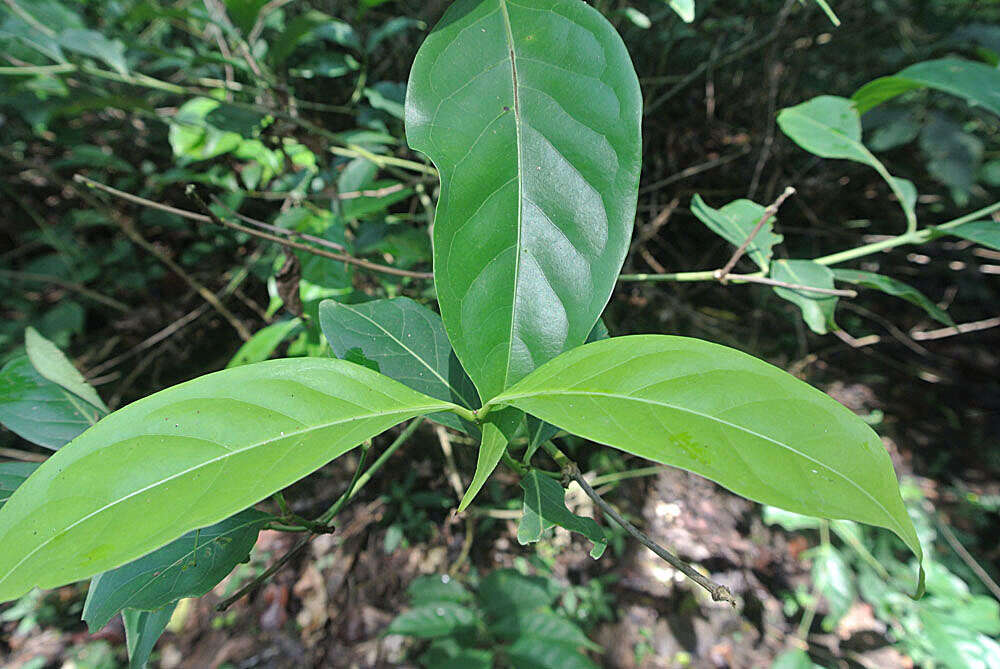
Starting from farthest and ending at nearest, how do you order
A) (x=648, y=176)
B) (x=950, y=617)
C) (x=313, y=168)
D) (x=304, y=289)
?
(x=648, y=176) < (x=950, y=617) < (x=313, y=168) < (x=304, y=289)

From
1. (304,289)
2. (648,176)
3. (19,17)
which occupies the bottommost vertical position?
(648,176)

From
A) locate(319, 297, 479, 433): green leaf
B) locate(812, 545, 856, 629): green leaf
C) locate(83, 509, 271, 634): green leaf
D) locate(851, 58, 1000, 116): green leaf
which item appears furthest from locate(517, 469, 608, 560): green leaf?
locate(812, 545, 856, 629): green leaf

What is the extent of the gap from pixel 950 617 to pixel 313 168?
2123mm

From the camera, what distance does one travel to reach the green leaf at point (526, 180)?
0.42 metres

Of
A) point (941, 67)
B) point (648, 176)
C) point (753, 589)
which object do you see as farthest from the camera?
point (753, 589)

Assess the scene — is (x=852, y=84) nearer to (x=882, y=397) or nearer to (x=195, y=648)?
(x=882, y=397)

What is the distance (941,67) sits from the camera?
27.5 inches

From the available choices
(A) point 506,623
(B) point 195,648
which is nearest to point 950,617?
(A) point 506,623

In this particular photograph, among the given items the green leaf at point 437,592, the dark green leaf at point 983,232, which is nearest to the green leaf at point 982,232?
the dark green leaf at point 983,232

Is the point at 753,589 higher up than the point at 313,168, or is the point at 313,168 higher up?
the point at 313,168

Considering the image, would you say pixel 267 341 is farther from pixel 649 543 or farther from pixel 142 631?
pixel 649 543

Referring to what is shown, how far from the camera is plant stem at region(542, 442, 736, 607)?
1.12ft

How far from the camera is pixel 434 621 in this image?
121cm

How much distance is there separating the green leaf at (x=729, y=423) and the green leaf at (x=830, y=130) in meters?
0.63
